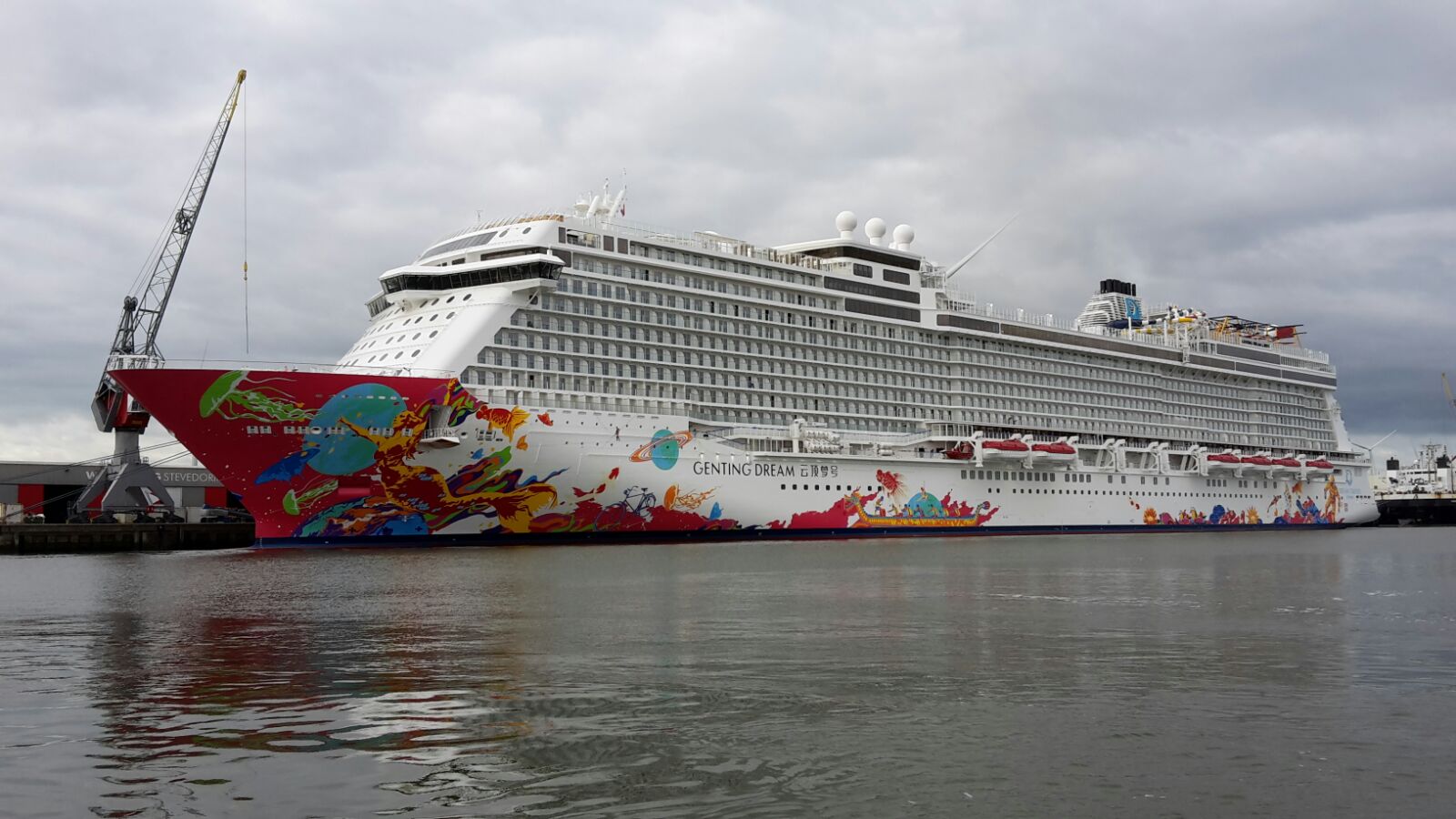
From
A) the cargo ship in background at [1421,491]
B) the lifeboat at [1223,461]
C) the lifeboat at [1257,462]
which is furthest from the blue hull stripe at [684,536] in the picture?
the cargo ship in background at [1421,491]

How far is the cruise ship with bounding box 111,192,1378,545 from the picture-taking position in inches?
A: 1727

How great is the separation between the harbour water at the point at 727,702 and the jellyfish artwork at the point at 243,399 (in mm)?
12266

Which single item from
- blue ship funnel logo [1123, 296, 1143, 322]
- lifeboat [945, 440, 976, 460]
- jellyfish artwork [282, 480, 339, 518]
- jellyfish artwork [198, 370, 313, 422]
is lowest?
jellyfish artwork [282, 480, 339, 518]

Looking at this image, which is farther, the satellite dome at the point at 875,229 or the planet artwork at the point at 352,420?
the satellite dome at the point at 875,229

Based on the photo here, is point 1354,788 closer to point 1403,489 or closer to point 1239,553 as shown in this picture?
point 1239,553

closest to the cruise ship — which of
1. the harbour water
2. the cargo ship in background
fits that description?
the harbour water

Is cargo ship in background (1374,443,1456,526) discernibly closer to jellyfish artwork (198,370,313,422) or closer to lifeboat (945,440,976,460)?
lifeboat (945,440,976,460)

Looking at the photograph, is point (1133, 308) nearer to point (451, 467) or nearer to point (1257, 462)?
point (1257, 462)

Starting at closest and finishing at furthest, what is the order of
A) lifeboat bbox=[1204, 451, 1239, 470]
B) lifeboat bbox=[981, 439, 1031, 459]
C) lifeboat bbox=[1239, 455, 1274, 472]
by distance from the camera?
1. lifeboat bbox=[981, 439, 1031, 459]
2. lifeboat bbox=[1204, 451, 1239, 470]
3. lifeboat bbox=[1239, 455, 1274, 472]

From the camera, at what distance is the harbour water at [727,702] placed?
10.4 meters

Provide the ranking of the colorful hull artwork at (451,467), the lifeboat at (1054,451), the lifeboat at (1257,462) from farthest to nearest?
the lifeboat at (1257,462), the lifeboat at (1054,451), the colorful hull artwork at (451,467)

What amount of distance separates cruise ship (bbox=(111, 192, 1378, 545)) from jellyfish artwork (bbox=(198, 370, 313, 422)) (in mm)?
70

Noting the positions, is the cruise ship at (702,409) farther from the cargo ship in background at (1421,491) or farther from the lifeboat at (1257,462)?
the cargo ship in background at (1421,491)

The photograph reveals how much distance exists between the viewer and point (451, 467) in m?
45.3
